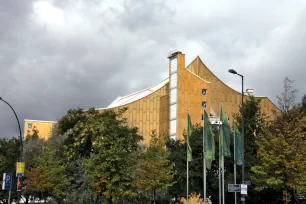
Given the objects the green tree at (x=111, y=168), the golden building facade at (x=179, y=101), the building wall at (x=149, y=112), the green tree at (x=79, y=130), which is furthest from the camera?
the building wall at (x=149, y=112)

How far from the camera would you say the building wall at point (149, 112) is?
8581 cm

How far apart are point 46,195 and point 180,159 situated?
1641 cm

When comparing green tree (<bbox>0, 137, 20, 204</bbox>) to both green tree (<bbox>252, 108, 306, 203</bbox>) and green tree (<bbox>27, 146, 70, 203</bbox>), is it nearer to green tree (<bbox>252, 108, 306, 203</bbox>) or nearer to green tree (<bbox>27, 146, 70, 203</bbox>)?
green tree (<bbox>27, 146, 70, 203</bbox>)

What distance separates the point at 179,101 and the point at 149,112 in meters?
8.42

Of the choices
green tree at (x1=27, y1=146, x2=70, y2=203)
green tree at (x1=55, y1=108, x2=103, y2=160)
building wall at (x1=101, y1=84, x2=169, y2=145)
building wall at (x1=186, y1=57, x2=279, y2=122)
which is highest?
building wall at (x1=186, y1=57, x2=279, y2=122)

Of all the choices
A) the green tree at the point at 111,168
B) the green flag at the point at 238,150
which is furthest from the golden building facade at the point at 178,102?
the green flag at the point at 238,150

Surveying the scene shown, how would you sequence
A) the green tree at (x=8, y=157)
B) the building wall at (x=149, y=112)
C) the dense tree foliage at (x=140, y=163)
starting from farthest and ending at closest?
the building wall at (x=149, y=112), the green tree at (x=8, y=157), the dense tree foliage at (x=140, y=163)

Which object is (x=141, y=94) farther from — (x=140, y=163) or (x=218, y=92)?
(x=140, y=163)

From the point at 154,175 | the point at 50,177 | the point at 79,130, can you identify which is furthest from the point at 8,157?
the point at 154,175

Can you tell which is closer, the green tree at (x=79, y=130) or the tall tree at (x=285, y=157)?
the tall tree at (x=285, y=157)

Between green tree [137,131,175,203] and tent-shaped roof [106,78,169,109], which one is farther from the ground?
tent-shaped roof [106,78,169,109]

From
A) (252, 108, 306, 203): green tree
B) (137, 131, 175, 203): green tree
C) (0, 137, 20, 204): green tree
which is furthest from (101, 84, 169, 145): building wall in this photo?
(252, 108, 306, 203): green tree

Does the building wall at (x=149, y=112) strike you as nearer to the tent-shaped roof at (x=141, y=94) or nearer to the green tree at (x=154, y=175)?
the tent-shaped roof at (x=141, y=94)

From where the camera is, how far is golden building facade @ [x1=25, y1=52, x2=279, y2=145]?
8094 centimetres
